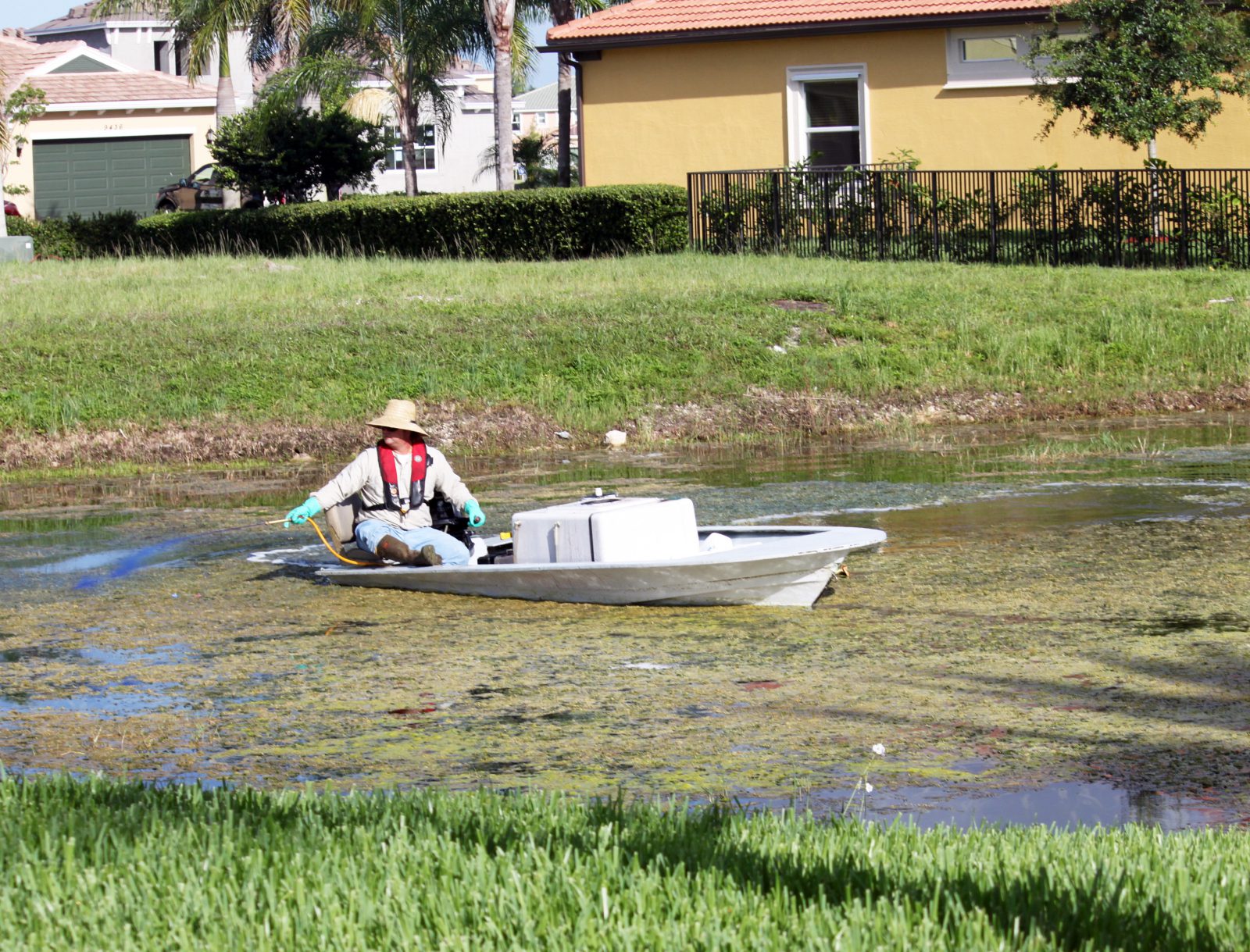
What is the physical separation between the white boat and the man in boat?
1.40 ft

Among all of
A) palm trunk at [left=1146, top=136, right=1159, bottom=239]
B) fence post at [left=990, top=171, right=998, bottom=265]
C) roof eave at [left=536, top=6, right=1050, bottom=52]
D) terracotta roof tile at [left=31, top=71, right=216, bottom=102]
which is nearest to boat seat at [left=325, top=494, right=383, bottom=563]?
fence post at [left=990, top=171, right=998, bottom=265]

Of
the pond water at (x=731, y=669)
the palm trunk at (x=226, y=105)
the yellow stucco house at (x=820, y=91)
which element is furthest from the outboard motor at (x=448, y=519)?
the palm trunk at (x=226, y=105)

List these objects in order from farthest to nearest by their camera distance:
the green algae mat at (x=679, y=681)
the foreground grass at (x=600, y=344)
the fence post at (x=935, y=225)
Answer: the fence post at (x=935, y=225)
the foreground grass at (x=600, y=344)
the green algae mat at (x=679, y=681)

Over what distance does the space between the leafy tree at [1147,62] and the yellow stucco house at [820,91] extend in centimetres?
287

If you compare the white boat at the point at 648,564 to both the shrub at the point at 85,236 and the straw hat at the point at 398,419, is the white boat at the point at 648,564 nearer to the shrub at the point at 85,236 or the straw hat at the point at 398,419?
the straw hat at the point at 398,419

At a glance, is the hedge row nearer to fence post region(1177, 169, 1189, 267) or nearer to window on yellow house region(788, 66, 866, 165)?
window on yellow house region(788, 66, 866, 165)

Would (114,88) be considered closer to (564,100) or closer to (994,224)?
(564,100)

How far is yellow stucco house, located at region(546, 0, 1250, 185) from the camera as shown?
29.1 meters

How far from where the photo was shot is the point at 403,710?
7.82 metres

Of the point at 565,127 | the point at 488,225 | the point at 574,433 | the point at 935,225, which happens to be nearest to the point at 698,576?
the point at 574,433

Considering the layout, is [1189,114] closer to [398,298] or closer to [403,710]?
[398,298]

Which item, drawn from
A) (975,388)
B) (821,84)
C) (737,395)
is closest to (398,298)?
(737,395)

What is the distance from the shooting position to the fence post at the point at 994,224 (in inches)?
1016

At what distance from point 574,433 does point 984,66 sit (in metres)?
14.8
